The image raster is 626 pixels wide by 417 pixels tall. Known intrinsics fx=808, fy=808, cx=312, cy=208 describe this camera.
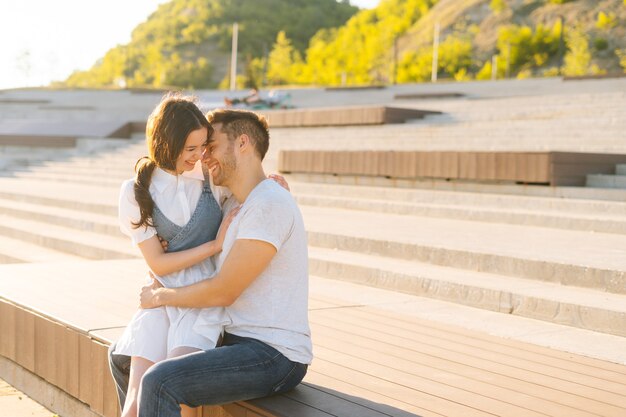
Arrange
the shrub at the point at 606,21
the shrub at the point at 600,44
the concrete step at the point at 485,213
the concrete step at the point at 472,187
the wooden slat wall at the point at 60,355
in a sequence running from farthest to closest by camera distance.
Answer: the shrub at the point at 606,21
the shrub at the point at 600,44
the concrete step at the point at 472,187
the concrete step at the point at 485,213
the wooden slat wall at the point at 60,355

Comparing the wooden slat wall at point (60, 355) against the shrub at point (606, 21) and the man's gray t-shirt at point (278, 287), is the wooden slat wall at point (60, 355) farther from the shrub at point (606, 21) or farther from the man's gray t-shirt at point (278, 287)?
the shrub at point (606, 21)

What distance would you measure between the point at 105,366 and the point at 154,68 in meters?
108

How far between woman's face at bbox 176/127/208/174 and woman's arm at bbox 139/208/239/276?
0.24 meters

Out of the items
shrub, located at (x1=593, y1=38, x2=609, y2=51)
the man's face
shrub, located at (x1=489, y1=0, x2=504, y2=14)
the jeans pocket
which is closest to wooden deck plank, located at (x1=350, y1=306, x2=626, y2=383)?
the jeans pocket

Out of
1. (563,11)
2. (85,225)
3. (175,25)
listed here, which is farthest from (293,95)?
(175,25)

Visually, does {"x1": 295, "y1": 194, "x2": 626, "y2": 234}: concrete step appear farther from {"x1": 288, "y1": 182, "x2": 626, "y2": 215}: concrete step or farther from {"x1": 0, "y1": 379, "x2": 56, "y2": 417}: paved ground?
{"x1": 0, "y1": 379, "x2": 56, "y2": 417}: paved ground

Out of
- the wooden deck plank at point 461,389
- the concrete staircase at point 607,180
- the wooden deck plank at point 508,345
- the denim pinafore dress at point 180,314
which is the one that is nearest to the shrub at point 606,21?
the concrete staircase at point 607,180

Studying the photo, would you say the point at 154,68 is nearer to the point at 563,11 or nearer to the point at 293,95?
the point at 563,11

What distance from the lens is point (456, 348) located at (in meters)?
3.81

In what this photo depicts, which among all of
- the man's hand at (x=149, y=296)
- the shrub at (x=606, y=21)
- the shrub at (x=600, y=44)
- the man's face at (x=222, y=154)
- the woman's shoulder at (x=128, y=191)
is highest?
the shrub at (x=606, y=21)

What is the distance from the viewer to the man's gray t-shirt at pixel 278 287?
9.20 feet

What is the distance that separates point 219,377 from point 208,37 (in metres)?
125

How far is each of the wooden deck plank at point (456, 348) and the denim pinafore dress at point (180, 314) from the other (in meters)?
1.20

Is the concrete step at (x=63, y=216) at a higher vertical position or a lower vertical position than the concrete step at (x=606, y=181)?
lower
